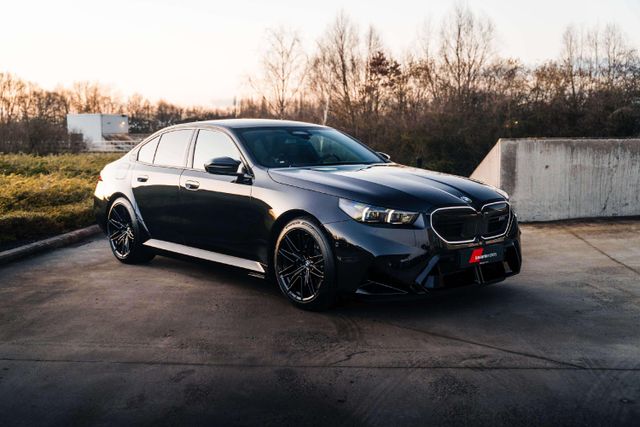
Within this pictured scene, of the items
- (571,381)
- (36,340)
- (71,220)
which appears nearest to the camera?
(571,381)

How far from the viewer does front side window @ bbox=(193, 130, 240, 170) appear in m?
6.50

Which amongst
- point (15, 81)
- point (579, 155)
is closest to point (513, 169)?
point (579, 155)

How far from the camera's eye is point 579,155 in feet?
35.6

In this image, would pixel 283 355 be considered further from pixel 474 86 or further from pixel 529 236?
pixel 474 86

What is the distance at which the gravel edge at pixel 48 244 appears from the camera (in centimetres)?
827

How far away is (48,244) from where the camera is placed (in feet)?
30.0

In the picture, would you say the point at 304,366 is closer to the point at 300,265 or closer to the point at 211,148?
the point at 300,265

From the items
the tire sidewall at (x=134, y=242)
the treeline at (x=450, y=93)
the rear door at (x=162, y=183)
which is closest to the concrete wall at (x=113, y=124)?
the treeline at (x=450, y=93)

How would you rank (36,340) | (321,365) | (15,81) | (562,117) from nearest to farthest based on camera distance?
(321,365)
(36,340)
(562,117)
(15,81)

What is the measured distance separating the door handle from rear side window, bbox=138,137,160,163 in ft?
3.08

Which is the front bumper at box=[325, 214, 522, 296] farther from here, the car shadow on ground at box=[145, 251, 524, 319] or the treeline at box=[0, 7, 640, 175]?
the treeline at box=[0, 7, 640, 175]

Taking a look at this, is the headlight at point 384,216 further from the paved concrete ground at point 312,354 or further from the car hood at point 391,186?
the paved concrete ground at point 312,354

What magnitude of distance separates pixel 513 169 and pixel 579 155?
3.50 ft

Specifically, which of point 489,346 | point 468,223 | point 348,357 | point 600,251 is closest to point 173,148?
point 468,223
